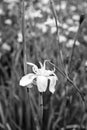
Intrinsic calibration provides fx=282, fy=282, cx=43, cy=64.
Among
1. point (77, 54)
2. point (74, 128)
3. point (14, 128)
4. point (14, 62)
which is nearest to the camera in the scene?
point (74, 128)

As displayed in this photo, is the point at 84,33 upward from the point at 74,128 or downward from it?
upward

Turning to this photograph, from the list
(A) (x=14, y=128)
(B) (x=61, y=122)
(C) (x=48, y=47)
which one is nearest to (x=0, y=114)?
(A) (x=14, y=128)

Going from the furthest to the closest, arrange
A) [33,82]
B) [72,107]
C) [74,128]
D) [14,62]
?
1. [14,62]
2. [72,107]
3. [74,128]
4. [33,82]

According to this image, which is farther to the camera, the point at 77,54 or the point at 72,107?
the point at 77,54

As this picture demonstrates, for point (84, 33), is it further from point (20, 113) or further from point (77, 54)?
point (20, 113)

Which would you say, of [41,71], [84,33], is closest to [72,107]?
[41,71]

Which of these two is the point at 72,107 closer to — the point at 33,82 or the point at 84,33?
the point at 33,82

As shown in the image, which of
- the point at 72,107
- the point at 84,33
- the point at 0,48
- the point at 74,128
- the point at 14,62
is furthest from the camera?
the point at 84,33

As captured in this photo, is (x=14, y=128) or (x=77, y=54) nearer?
(x=14, y=128)

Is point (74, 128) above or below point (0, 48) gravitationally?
below
